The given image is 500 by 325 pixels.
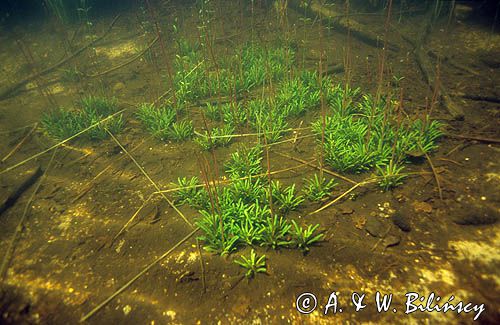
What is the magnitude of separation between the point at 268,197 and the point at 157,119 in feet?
9.27

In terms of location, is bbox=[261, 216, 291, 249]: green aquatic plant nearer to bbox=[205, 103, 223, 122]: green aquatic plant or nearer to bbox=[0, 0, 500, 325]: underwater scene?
bbox=[0, 0, 500, 325]: underwater scene

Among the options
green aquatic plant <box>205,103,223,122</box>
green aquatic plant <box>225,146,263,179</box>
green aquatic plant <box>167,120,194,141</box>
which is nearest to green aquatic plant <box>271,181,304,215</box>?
green aquatic plant <box>225,146,263,179</box>

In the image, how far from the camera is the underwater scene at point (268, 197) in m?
2.53

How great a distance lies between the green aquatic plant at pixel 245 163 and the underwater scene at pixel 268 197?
3cm

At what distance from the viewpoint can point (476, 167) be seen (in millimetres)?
3443

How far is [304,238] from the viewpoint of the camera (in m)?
2.88

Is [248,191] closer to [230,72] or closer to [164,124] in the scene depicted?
[164,124]

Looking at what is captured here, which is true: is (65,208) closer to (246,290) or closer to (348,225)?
(246,290)

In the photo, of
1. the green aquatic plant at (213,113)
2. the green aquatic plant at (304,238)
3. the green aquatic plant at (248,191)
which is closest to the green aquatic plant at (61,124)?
the green aquatic plant at (213,113)

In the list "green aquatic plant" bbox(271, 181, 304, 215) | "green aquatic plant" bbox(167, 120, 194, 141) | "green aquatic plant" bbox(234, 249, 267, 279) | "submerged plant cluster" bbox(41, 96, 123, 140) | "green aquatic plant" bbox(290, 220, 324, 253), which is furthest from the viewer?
"submerged plant cluster" bbox(41, 96, 123, 140)

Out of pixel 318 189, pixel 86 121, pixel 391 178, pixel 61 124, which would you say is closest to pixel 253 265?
pixel 318 189

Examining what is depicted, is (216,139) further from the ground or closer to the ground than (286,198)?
further from the ground

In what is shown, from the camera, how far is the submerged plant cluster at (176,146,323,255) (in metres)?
2.95

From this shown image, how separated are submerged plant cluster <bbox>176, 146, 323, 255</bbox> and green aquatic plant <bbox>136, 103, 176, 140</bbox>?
140 cm
